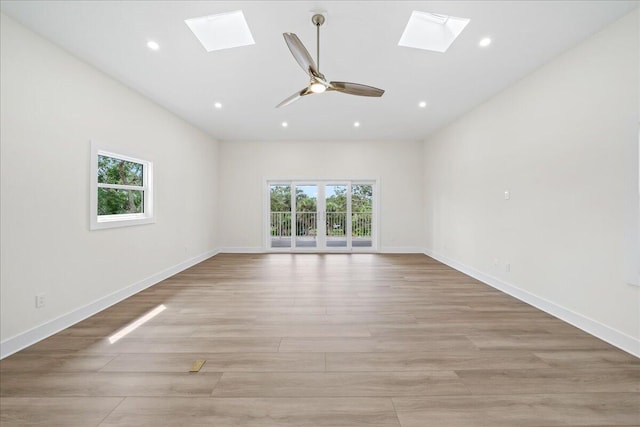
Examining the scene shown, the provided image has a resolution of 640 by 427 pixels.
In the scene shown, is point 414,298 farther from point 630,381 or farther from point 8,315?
point 8,315

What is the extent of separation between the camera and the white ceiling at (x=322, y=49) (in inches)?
87.7

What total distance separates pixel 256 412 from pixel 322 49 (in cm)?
320

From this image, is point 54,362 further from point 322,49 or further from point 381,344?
point 322,49

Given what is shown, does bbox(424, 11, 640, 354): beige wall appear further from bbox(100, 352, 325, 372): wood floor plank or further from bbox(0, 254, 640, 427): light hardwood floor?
bbox(100, 352, 325, 372): wood floor plank

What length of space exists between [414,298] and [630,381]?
1875 mm

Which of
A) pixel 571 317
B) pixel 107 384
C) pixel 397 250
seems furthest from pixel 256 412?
pixel 397 250

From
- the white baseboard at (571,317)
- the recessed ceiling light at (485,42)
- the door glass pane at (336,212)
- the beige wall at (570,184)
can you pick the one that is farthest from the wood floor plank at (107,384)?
the door glass pane at (336,212)

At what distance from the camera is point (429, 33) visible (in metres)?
2.73

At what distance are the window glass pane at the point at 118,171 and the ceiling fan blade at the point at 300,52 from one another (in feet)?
8.91

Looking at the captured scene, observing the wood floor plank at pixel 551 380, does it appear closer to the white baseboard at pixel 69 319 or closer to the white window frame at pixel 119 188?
the white baseboard at pixel 69 319

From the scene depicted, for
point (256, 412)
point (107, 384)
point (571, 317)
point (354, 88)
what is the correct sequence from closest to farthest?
point (256, 412) → point (107, 384) → point (571, 317) → point (354, 88)

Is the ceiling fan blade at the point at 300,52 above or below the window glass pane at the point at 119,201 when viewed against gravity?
above

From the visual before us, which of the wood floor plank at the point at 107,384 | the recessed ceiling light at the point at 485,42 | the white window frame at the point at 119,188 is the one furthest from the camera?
the white window frame at the point at 119,188

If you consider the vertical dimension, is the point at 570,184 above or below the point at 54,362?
above
